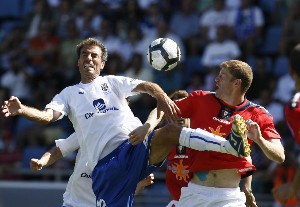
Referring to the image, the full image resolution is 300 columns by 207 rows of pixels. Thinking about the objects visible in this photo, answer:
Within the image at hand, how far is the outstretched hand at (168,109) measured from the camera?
26.8 feet

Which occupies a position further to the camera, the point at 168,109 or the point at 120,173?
the point at 120,173

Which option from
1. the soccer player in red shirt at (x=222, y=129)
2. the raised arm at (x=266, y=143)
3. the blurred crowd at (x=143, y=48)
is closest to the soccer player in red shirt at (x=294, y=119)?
the raised arm at (x=266, y=143)

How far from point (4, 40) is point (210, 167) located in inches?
460

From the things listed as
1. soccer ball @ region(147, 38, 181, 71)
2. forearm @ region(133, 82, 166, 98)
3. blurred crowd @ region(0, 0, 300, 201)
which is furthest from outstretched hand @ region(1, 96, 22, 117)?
blurred crowd @ region(0, 0, 300, 201)

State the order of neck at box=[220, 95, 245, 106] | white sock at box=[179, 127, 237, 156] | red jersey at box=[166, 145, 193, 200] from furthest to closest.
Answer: red jersey at box=[166, 145, 193, 200] < neck at box=[220, 95, 245, 106] < white sock at box=[179, 127, 237, 156]

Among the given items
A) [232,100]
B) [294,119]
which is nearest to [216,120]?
[232,100]

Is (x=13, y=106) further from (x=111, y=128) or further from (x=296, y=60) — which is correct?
(x=296, y=60)

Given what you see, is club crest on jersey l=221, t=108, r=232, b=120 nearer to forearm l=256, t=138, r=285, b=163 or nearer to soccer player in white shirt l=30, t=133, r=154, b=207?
forearm l=256, t=138, r=285, b=163

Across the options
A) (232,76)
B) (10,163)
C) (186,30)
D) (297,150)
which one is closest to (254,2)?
(186,30)

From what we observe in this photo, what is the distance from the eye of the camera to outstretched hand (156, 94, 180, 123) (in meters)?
8.17

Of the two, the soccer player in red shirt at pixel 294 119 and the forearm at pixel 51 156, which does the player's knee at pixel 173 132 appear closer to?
the soccer player in red shirt at pixel 294 119

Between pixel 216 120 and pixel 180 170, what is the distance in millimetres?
863

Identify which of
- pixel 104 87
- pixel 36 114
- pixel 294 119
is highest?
pixel 104 87

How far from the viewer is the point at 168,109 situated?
8.17 metres
